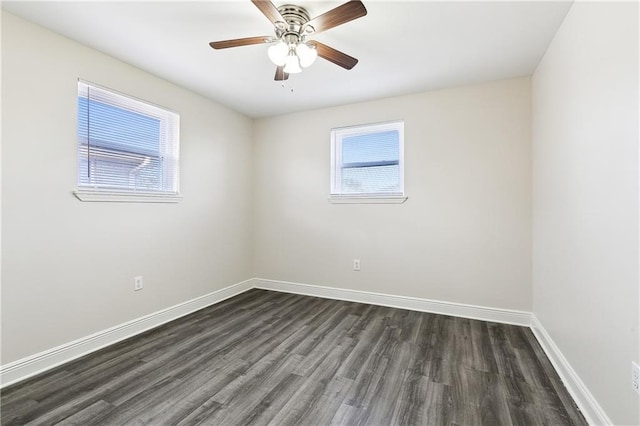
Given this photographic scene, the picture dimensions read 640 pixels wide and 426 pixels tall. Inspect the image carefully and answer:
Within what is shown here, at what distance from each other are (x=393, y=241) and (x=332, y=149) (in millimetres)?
1412

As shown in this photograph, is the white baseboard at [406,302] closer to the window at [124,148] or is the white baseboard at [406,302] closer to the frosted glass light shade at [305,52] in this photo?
the window at [124,148]

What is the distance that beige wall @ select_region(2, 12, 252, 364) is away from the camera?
6.30 feet

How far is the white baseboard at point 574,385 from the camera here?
148 centimetres

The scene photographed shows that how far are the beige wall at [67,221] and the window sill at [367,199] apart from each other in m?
1.67

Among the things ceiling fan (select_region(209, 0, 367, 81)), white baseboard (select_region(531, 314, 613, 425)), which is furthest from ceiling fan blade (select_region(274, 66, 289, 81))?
white baseboard (select_region(531, 314, 613, 425))

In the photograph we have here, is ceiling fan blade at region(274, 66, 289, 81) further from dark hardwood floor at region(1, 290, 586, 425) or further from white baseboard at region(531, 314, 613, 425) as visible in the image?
white baseboard at region(531, 314, 613, 425)

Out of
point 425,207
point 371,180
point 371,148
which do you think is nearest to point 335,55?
point 371,148

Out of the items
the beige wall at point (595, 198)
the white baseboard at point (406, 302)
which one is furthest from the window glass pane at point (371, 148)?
the white baseboard at point (406, 302)

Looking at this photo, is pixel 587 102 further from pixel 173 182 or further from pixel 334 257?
pixel 173 182

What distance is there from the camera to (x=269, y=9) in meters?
1.60

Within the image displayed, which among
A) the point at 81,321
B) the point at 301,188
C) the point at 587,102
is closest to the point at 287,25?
the point at 587,102

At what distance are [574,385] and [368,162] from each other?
8.73 ft

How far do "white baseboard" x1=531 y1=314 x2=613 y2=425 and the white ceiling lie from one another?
7.69 feet

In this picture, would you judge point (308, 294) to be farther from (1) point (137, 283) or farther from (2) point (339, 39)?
(2) point (339, 39)
